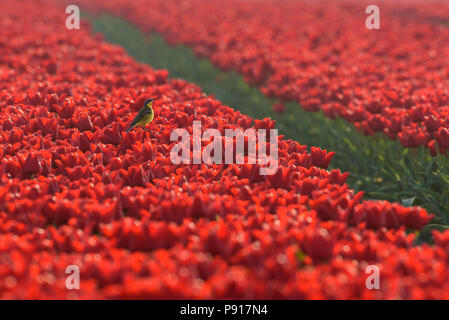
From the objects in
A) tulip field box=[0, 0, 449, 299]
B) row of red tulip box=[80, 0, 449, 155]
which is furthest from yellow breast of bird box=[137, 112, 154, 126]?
row of red tulip box=[80, 0, 449, 155]

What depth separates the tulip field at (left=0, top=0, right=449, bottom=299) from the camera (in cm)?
210

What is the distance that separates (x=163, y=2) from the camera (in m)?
18.9

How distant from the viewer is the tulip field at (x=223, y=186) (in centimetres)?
210

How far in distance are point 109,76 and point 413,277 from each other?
501 centimetres

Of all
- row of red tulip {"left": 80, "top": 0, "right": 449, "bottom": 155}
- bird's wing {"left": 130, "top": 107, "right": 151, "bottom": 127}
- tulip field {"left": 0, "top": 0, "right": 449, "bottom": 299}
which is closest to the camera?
tulip field {"left": 0, "top": 0, "right": 449, "bottom": 299}

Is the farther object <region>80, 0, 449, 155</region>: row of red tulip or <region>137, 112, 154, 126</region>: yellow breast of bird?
<region>80, 0, 449, 155</region>: row of red tulip

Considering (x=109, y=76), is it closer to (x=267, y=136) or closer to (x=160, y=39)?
(x=267, y=136)

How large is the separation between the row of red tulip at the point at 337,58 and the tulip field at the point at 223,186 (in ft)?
0.13

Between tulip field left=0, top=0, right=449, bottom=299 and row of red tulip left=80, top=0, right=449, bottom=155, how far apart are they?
0.13ft

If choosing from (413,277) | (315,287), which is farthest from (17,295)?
(413,277)

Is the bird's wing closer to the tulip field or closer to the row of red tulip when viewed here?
the tulip field

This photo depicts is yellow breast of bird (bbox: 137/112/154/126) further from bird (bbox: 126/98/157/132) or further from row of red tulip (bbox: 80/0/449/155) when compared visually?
row of red tulip (bbox: 80/0/449/155)

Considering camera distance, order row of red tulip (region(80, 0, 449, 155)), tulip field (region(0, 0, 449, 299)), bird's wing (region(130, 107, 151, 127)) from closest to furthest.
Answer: tulip field (region(0, 0, 449, 299))
bird's wing (region(130, 107, 151, 127))
row of red tulip (region(80, 0, 449, 155))

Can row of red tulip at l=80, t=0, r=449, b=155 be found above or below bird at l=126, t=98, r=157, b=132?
above
